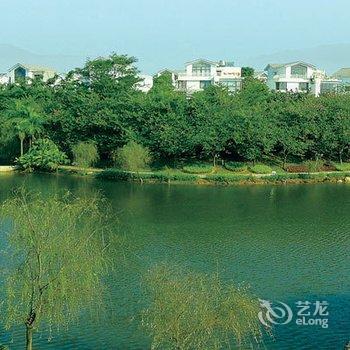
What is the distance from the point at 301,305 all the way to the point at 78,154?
19426 millimetres

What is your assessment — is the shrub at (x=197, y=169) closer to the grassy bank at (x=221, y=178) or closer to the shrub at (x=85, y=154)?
the grassy bank at (x=221, y=178)

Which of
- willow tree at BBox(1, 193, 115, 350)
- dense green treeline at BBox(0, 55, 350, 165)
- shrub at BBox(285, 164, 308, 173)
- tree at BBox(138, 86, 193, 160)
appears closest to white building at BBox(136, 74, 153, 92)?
dense green treeline at BBox(0, 55, 350, 165)

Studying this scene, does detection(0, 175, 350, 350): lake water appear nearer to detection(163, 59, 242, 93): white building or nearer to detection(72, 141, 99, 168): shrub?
detection(72, 141, 99, 168): shrub

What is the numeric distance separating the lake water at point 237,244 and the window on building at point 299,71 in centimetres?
2776

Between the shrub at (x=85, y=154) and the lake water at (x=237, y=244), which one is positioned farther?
the shrub at (x=85, y=154)

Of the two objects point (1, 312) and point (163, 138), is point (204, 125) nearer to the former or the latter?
point (163, 138)

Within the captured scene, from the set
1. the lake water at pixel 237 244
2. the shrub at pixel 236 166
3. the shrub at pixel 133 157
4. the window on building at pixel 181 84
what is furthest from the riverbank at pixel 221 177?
the window on building at pixel 181 84

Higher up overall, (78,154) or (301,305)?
(78,154)

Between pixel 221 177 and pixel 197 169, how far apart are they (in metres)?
2.08

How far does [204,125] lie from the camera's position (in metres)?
30.9

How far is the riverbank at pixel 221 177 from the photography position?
29000 mm

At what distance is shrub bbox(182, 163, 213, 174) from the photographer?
3055 centimetres

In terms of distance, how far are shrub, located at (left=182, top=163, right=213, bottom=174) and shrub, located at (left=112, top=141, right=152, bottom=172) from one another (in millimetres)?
1761

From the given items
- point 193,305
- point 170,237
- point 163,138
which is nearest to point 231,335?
point 193,305
